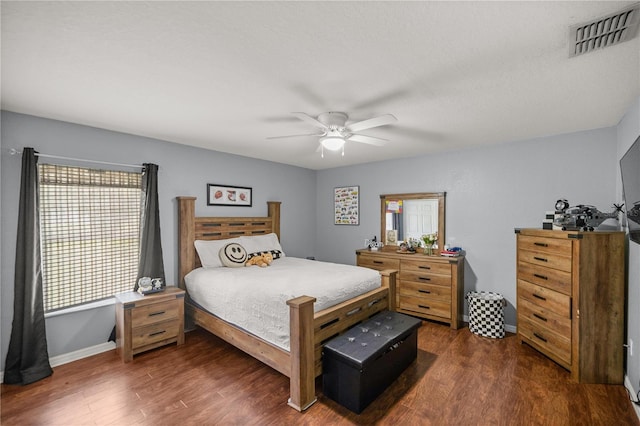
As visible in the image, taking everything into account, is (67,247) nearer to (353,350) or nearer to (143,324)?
(143,324)

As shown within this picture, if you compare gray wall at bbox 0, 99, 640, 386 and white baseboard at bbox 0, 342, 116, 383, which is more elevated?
gray wall at bbox 0, 99, 640, 386

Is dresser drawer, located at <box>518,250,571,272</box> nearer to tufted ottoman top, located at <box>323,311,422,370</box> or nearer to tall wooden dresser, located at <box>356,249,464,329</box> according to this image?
tall wooden dresser, located at <box>356,249,464,329</box>

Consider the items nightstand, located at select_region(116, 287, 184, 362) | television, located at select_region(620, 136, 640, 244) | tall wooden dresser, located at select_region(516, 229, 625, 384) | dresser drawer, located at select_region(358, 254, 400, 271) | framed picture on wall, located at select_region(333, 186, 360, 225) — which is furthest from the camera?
framed picture on wall, located at select_region(333, 186, 360, 225)

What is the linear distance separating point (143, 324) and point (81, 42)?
8.49 ft

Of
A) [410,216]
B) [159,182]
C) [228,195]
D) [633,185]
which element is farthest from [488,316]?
[159,182]

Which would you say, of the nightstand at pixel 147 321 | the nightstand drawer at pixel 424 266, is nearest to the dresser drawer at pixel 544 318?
the nightstand drawer at pixel 424 266

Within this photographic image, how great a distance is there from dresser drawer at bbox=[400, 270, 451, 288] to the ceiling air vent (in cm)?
285

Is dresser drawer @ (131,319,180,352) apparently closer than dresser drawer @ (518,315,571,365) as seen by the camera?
No

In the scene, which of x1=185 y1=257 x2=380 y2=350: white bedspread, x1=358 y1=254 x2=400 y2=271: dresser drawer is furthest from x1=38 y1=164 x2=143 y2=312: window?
x1=358 y1=254 x2=400 y2=271: dresser drawer

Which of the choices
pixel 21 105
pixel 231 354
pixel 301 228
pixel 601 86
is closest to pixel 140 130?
pixel 21 105

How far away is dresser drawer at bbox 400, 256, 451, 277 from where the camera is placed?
380 cm

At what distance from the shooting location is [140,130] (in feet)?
10.3

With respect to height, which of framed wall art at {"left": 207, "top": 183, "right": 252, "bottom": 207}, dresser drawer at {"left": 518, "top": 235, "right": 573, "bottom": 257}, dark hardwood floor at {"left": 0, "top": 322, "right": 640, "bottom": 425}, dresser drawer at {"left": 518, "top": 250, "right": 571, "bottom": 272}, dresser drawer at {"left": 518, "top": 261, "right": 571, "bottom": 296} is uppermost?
framed wall art at {"left": 207, "top": 183, "right": 252, "bottom": 207}

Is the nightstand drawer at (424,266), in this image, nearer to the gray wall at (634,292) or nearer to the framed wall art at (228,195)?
the gray wall at (634,292)
